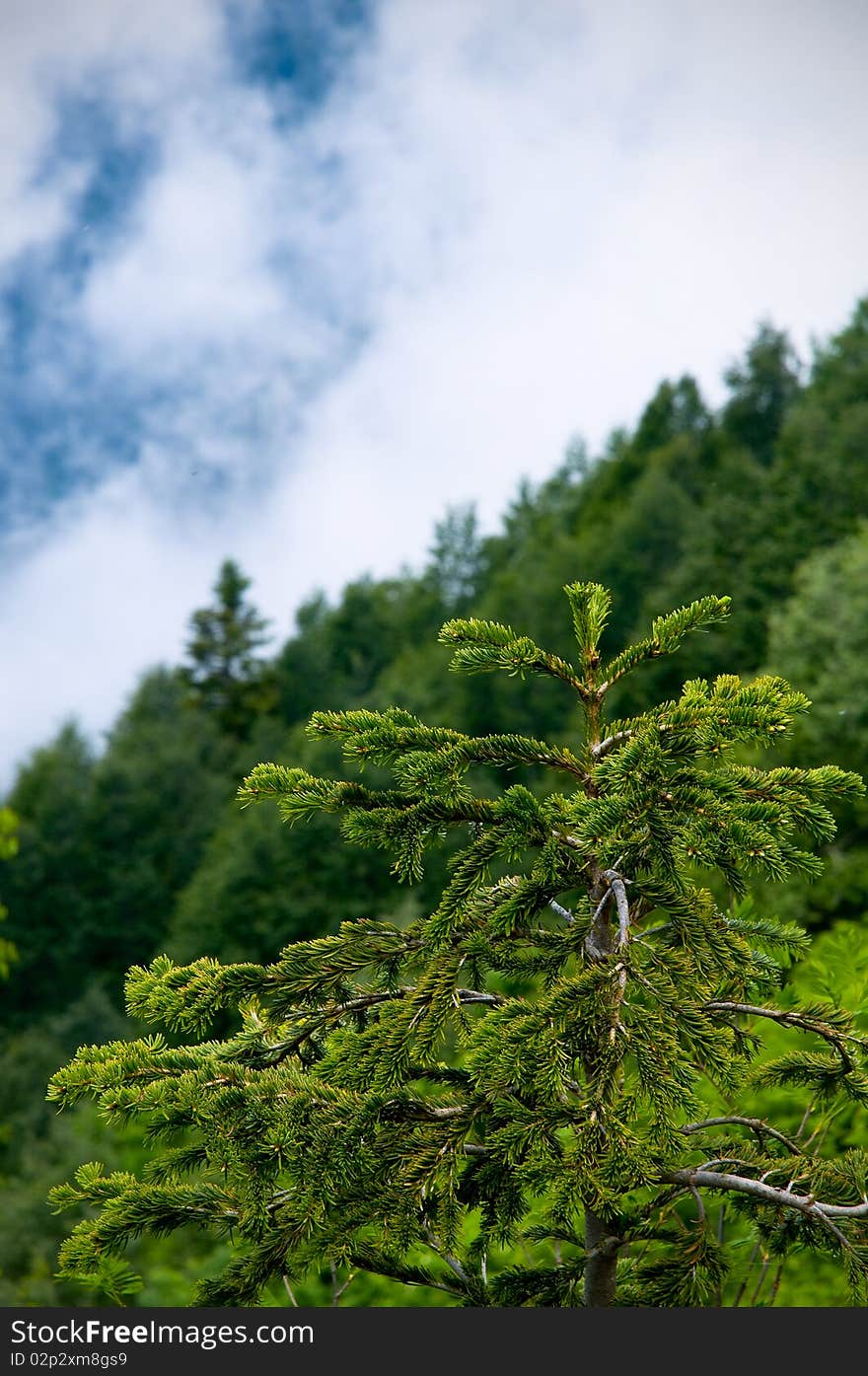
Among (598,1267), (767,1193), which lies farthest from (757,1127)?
(598,1267)

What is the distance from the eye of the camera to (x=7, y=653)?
85938 millimetres

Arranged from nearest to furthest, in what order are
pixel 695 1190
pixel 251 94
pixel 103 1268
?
pixel 695 1190 → pixel 103 1268 → pixel 251 94

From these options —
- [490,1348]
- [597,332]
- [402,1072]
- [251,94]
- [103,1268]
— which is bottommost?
[490,1348]

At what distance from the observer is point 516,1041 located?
231 centimetres

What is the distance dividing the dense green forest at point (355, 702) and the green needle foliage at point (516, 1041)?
45.0ft

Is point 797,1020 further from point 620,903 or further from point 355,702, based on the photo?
point 355,702

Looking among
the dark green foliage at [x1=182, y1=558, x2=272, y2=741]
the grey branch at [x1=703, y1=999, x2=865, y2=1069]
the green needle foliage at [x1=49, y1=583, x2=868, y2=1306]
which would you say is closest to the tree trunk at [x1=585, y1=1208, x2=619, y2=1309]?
the green needle foliage at [x1=49, y1=583, x2=868, y2=1306]

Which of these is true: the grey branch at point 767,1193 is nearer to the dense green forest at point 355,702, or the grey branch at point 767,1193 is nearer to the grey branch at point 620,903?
the grey branch at point 620,903

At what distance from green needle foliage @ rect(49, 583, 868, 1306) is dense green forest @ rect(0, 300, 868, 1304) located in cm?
1372

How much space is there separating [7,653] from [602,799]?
89.5 metres

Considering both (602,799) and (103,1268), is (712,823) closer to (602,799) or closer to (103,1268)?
(602,799)

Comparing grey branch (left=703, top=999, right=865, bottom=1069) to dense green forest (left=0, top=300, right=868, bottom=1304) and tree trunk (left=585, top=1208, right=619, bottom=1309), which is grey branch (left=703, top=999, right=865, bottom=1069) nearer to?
tree trunk (left=585, top=1208, right=619, bottom=1309)

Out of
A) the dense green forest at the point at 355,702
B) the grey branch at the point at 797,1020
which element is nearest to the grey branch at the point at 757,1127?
the grey branch at the point at 797,1020

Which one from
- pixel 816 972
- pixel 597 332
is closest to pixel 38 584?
pixel 597 332
